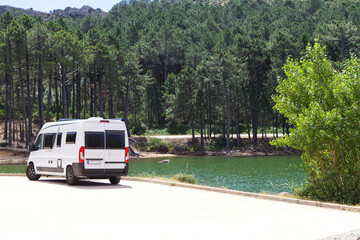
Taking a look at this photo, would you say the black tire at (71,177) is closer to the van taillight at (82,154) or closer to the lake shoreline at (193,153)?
the van taillight at (82,154)

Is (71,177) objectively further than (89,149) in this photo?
Yes

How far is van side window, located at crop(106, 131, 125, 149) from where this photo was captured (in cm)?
1670

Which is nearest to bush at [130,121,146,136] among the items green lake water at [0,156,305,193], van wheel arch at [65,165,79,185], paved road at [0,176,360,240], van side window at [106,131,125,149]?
green lake water at [0,156,305,193]

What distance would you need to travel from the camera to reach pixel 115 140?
16.9 metres

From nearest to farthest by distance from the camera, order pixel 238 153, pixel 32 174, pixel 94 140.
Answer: pixel 94 140 < pixel 32 174 < pixel 238 153

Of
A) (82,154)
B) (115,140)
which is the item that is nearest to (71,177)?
(82,154)

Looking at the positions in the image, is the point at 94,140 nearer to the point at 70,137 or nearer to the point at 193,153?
the point at 70,137

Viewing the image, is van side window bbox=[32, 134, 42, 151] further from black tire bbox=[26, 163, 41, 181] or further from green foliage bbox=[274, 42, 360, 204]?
green foliage bbox=[274, 42, 360, 204]

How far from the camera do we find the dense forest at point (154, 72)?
55.4 meters

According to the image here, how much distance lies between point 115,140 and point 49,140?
135 inches

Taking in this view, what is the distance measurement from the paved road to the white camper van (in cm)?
220

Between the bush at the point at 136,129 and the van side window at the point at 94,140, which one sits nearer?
the van side window at the point at 94,140

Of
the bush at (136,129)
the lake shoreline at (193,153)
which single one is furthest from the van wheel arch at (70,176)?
the bush at (136,129)

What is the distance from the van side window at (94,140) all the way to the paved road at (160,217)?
101 inches
